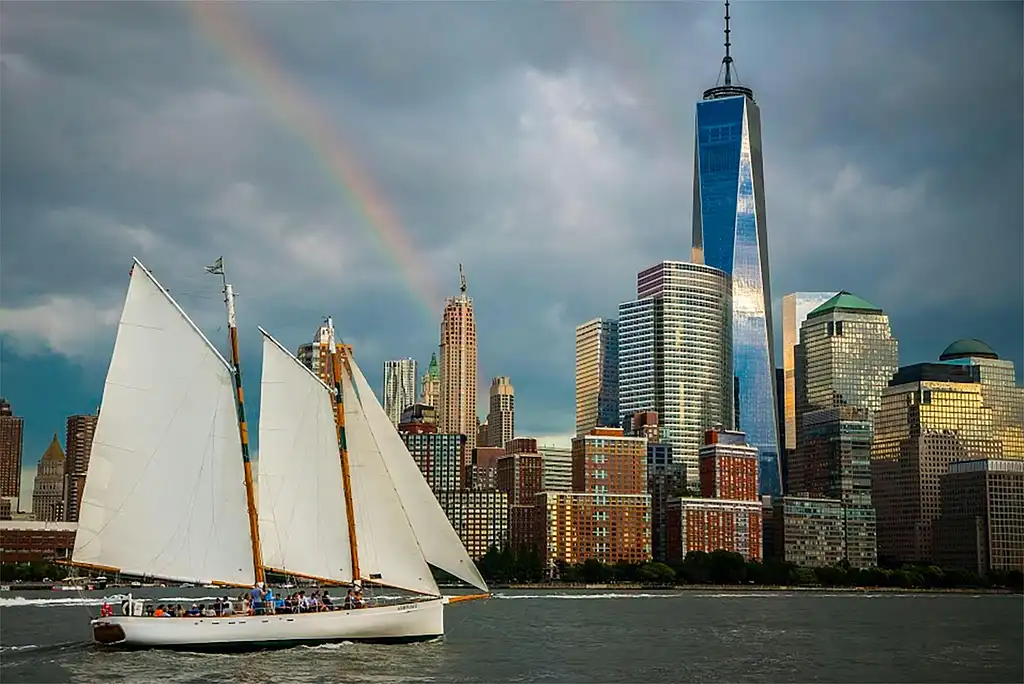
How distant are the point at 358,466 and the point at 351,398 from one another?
3381 millimetres

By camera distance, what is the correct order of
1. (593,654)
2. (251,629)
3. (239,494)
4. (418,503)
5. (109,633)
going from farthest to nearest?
(593,654), (418,503), (239,494), (109,633), (251,629)

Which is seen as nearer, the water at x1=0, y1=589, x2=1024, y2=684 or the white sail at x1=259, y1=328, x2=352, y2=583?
the water at x1=0, y1=589, x2=1024, y2=684

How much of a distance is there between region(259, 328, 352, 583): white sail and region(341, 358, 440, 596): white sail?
0.95 metres

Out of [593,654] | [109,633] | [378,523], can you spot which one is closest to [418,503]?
[378,523]

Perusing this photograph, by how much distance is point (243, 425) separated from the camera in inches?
2576

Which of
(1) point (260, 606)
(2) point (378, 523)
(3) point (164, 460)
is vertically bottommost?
(1) point (260, 606)

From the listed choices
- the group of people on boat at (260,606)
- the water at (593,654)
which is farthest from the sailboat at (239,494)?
the water at (593,654)

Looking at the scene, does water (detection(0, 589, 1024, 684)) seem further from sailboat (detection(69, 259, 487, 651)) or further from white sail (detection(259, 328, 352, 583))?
white sail (detection(259, 328, 352, 583))

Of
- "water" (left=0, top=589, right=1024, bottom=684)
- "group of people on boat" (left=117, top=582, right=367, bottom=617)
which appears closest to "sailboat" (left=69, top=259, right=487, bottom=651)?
"group of people on boat" (left=117, top=582, right=367, bottom=617)

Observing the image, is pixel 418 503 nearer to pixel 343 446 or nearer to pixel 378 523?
pixel 378 523

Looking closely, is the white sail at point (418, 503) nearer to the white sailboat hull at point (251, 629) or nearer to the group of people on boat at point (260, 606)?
the white sailboat hull at point (251, 629)

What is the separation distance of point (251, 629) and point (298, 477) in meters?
7.57

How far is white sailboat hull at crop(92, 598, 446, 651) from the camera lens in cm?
6203

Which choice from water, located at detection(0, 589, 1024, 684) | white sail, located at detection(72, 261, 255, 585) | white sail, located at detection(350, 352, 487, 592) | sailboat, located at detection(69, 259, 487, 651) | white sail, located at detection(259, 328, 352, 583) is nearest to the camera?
water, located at detection(0, 589, 1024, 684)
